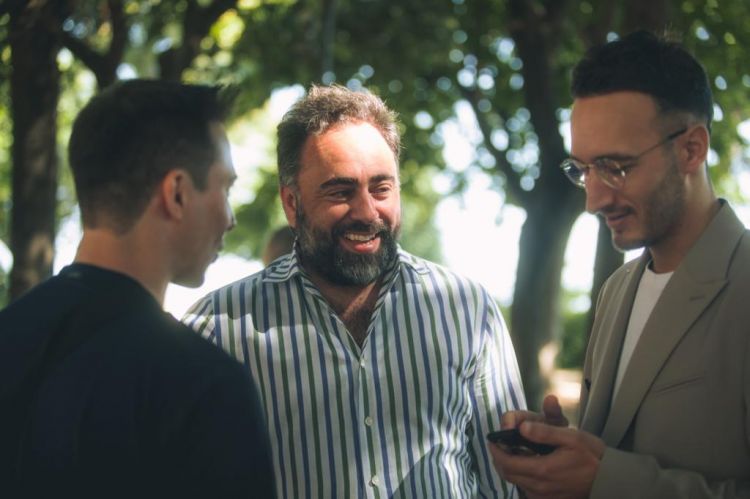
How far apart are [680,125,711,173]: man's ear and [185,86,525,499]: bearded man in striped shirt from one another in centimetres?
103

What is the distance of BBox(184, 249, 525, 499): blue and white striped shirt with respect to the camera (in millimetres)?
3469

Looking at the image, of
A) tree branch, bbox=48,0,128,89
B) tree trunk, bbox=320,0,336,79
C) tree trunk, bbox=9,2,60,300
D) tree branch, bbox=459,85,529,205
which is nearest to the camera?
tree trunk, bbox=9,2,60,300

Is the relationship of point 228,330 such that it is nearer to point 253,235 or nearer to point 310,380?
point 310,380

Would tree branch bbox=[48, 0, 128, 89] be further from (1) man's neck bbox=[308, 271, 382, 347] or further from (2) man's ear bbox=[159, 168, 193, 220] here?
(2) man's ear bbox=[159, 168, 193, 220]

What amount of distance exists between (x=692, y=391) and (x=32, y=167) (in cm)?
674

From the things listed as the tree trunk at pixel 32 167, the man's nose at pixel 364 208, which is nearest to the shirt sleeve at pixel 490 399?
the man's nose at pixel 364 208

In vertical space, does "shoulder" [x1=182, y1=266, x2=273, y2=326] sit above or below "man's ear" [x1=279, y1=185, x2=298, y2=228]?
below

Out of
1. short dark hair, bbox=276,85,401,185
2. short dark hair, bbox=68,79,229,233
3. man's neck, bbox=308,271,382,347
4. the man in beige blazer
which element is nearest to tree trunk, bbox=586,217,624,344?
short dark hair, bbox=276,85,401,185

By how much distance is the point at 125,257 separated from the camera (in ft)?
7.48

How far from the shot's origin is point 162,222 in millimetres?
2322

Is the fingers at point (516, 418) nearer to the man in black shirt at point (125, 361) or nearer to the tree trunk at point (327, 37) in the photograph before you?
the man in black shirt at point (125, 361)

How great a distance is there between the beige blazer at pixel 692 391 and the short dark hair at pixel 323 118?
1.38 meters

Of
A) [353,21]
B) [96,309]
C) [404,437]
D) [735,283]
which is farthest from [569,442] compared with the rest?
[353,21]

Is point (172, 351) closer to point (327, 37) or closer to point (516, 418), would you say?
point (516, 418)
